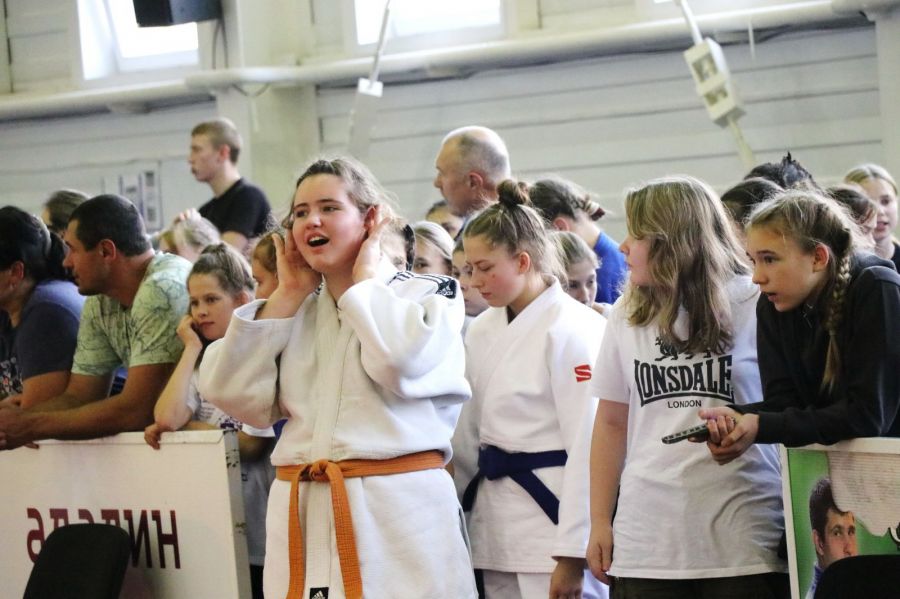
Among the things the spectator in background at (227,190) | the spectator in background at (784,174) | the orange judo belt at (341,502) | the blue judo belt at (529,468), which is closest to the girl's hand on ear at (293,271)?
the orange judo belt at (341,502)

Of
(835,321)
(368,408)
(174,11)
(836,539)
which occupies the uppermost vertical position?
(174,11)

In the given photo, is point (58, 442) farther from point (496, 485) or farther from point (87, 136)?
point (87, 136)

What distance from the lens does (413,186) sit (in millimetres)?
7555

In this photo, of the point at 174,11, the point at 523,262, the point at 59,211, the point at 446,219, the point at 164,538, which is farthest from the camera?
the point at 174,11

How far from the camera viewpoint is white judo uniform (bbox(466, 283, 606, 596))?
3098mm

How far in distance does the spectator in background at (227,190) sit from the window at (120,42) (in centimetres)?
253

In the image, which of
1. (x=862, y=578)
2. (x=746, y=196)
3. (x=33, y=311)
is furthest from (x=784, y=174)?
(x=33, y=311)

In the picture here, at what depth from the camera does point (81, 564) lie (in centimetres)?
348

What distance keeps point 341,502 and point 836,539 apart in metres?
1.03

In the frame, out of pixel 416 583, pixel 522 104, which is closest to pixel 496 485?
pixel 416 583

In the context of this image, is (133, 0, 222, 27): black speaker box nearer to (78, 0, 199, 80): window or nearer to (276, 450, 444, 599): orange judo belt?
(78, 0, 199, 80): window

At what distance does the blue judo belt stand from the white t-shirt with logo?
350 millimetres

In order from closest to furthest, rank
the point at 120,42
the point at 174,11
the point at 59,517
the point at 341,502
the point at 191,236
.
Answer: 1. the point at 341,502
2. the point at 59,517
3. the point at 191,236
4. the point at 174,11
5. the point at 120,42

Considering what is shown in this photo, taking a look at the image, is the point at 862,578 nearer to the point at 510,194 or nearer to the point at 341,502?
the point at 341,502
